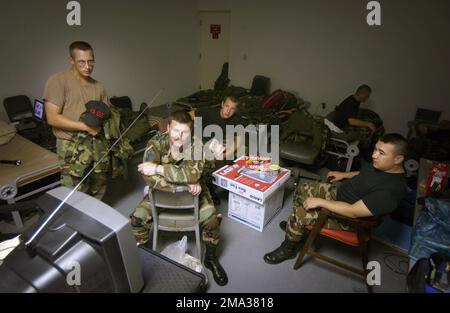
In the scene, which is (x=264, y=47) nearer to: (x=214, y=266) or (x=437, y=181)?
(x=437, y=181)

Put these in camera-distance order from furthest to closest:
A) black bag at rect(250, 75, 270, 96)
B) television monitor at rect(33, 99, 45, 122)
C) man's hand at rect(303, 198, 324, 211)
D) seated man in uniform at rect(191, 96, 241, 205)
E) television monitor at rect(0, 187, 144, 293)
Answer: black bag at rect(250, 75, 270, 96) < television monitor at rect(33, 99, 45, 122) < seated man in uniform at rect(191, 96, 241, 205) < man's hand at rect(303, 198, 324, 211) < television monitor at rect(0, 187, 144, 293)

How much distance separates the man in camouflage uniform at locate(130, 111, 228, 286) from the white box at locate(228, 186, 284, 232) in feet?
1.69

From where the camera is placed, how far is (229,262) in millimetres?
2100

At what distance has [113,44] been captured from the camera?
4.32 metres

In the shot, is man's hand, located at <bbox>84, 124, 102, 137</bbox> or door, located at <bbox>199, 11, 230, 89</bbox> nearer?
man's hand, located at <bbox>84, 124, 102, 137</bbox>

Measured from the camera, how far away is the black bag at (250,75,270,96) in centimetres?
528

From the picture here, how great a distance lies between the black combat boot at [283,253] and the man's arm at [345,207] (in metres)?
0.41

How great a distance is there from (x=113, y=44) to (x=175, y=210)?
3566 mm

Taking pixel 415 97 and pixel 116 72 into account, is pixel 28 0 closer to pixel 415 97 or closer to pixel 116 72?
pixel 116 72

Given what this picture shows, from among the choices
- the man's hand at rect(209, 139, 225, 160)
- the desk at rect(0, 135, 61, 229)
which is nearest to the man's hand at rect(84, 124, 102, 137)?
the desk at rect(0, 135, 61, 229)

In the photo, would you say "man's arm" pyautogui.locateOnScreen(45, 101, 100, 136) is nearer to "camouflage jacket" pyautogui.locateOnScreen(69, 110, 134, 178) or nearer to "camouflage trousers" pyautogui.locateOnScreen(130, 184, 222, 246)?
"camouflage jacket" pyautogui.locateOnScreen(69, 110, 134, 178)
